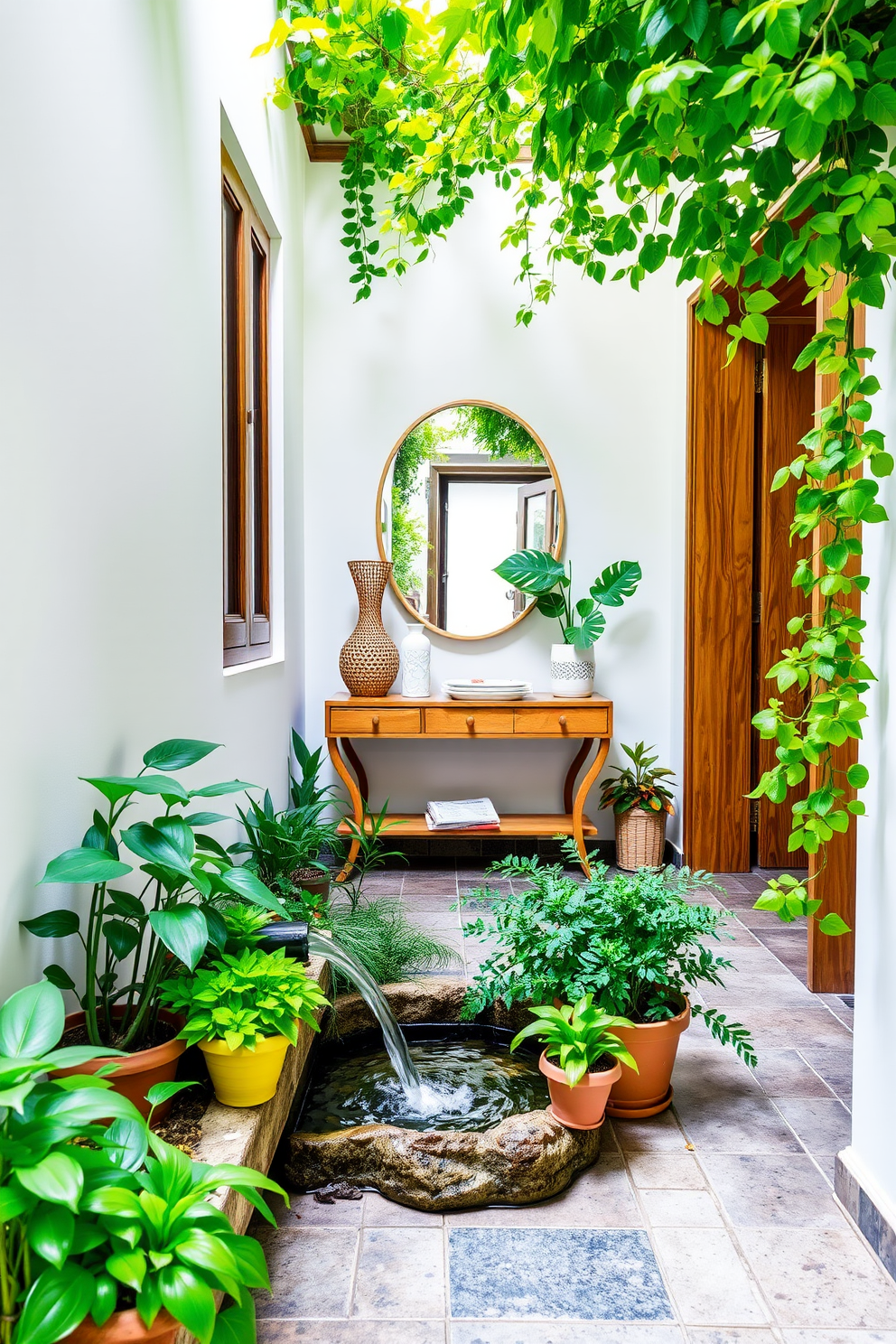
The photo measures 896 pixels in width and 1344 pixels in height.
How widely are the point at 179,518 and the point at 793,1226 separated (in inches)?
66.5

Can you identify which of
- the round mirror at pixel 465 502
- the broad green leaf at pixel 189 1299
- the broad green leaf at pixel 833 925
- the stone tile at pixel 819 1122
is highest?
the round mirror at pixel 465 502

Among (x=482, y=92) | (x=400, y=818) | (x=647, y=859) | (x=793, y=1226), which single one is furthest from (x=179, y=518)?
(x=647, y=859)

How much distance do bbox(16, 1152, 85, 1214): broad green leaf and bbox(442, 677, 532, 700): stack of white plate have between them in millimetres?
2821

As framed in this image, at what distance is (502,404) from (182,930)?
3120 mm

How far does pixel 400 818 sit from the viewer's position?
3.73 metres

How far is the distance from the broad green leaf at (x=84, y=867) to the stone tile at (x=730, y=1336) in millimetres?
986

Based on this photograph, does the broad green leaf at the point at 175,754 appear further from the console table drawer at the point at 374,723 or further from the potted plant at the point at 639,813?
the potted plant at the point at 639,813

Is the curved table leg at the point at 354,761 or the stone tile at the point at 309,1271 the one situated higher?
the curved table leg at the point at 354,761

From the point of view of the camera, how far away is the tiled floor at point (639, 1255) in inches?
49.5

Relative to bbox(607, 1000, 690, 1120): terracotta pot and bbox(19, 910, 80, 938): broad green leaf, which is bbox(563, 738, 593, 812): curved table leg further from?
bbox(19, 910, 80, 938): broad green leaf

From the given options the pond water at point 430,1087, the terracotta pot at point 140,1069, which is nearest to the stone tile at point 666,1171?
the pond water at point 430,1087


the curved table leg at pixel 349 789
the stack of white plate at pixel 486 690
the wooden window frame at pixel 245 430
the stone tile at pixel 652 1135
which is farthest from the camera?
the stack of white plate at pixel 486 690

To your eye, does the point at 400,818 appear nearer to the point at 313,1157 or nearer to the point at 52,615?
the point at 313,1157

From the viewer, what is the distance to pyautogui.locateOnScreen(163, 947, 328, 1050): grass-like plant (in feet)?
4.24
